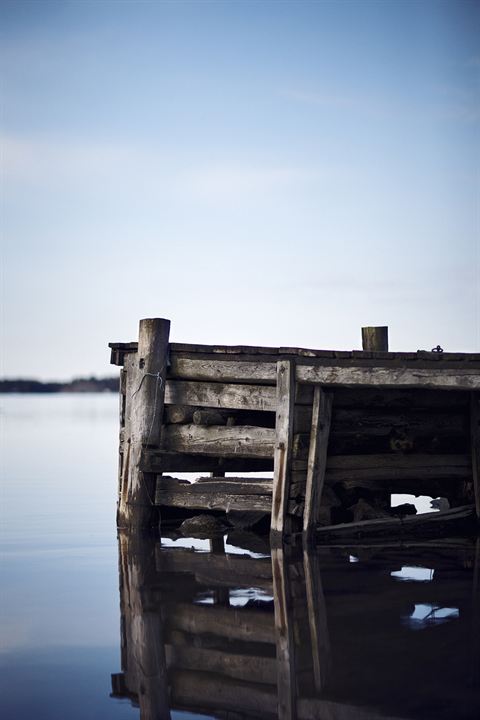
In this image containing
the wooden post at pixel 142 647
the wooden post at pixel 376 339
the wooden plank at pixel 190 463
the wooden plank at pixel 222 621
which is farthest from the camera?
the wooden post at pixel 376 339

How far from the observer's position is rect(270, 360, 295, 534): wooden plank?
9.27 metres

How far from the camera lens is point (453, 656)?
5250 mm

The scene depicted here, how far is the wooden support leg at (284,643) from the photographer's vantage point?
480 centimetres

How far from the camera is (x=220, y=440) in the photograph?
33.3 feet

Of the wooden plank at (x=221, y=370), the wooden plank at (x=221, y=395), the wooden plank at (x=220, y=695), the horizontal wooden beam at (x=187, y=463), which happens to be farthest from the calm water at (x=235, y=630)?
the wooden plank at (x=221, y=370)

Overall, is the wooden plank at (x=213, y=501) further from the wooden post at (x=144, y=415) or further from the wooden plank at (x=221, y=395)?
the wooden plank at (x=221, y=395)

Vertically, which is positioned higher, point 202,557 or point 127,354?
point 127,354

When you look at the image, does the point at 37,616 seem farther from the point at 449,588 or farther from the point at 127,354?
the point at 127,354

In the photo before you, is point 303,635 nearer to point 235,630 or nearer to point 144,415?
point 235,630

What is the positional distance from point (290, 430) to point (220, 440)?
1126 millimetres

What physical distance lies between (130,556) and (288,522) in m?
1.62

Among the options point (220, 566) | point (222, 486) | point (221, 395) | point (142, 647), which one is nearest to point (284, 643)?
point (142, 647)

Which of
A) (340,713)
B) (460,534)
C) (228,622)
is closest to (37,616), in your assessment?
(228,622)

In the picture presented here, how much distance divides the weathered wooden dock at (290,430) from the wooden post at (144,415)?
0.01m
